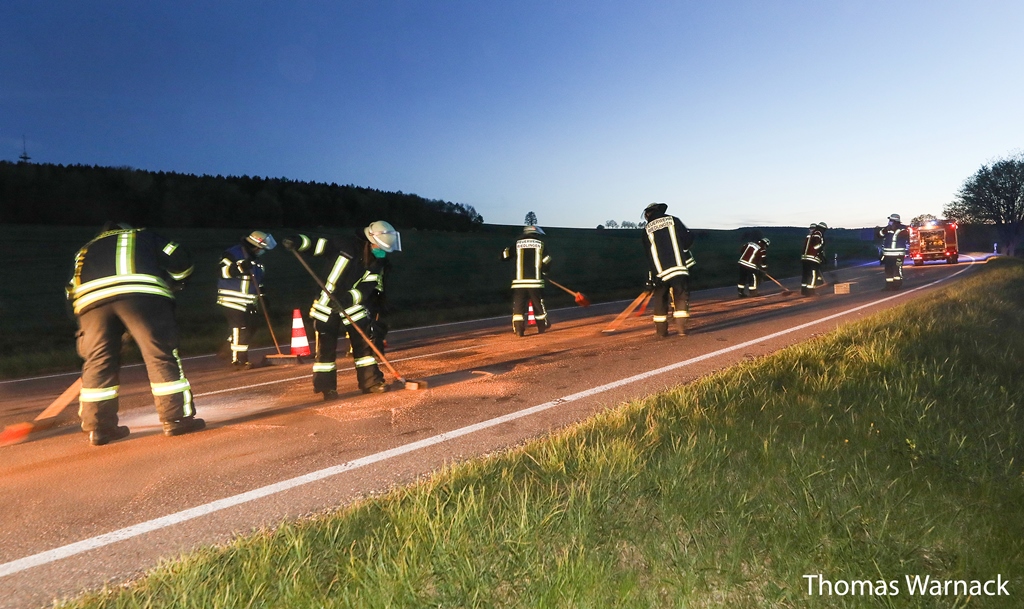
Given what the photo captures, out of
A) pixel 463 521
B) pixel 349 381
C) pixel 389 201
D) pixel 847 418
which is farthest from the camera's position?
pixel 389 201

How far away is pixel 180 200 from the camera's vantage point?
57.0m

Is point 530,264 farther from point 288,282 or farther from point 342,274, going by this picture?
point 288,282

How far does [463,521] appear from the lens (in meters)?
3.49

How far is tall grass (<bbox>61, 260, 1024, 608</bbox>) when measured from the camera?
3.00 m

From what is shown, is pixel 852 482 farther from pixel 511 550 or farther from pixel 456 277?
pixel 456 277

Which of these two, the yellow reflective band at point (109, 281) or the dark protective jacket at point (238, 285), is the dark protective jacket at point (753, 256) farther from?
the yellow reflective band at point (109, 281)

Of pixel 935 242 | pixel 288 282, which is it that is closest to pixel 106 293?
pixel 288 282

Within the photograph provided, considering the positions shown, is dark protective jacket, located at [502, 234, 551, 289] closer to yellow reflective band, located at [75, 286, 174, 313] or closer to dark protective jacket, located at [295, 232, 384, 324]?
dark protective jacket, located at [295, 232, 384, 324]

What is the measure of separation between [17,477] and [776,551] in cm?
494

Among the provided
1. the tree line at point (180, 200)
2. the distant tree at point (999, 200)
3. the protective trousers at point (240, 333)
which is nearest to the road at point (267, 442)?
the protective trousers at point (240, 333)

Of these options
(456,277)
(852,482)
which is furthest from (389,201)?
(852,482)

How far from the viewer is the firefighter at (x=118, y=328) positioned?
5.82m

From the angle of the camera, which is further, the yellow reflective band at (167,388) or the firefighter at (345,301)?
the firefighter at (345,301)

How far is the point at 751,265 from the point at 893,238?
4.91 meters
